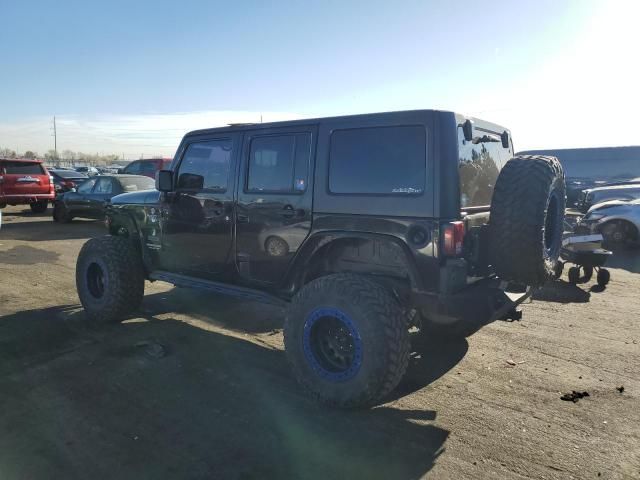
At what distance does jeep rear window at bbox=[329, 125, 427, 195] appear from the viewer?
329 centimetres

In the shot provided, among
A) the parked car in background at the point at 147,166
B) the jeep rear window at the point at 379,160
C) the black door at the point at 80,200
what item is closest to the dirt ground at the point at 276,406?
the jeep rear window at the point at 379,160

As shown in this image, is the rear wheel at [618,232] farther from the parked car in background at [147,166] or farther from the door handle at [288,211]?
the parked car in background at [147,166]

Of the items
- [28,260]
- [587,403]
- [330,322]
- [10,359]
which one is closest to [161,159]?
[28,260]

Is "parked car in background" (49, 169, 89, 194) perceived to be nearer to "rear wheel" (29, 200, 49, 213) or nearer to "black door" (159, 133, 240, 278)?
"rear wheel" (29, 200, 49, 213)

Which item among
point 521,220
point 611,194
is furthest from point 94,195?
point 611,194

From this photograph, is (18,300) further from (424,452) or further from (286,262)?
(424,452)

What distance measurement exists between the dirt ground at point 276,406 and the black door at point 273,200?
940 millimetres

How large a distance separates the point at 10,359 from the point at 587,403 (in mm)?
4806

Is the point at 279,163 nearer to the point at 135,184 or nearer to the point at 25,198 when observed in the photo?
the point at 135,184

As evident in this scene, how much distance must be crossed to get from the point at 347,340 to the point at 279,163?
1.61 meters

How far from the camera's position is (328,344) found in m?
3.61

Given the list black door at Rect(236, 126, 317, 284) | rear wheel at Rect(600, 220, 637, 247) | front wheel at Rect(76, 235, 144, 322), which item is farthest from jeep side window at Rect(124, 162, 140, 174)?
rear wheel at Rect(600, 220, 637, 247)

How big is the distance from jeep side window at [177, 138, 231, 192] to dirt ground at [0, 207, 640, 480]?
5.18 ft

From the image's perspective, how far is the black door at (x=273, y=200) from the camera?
152 inches
